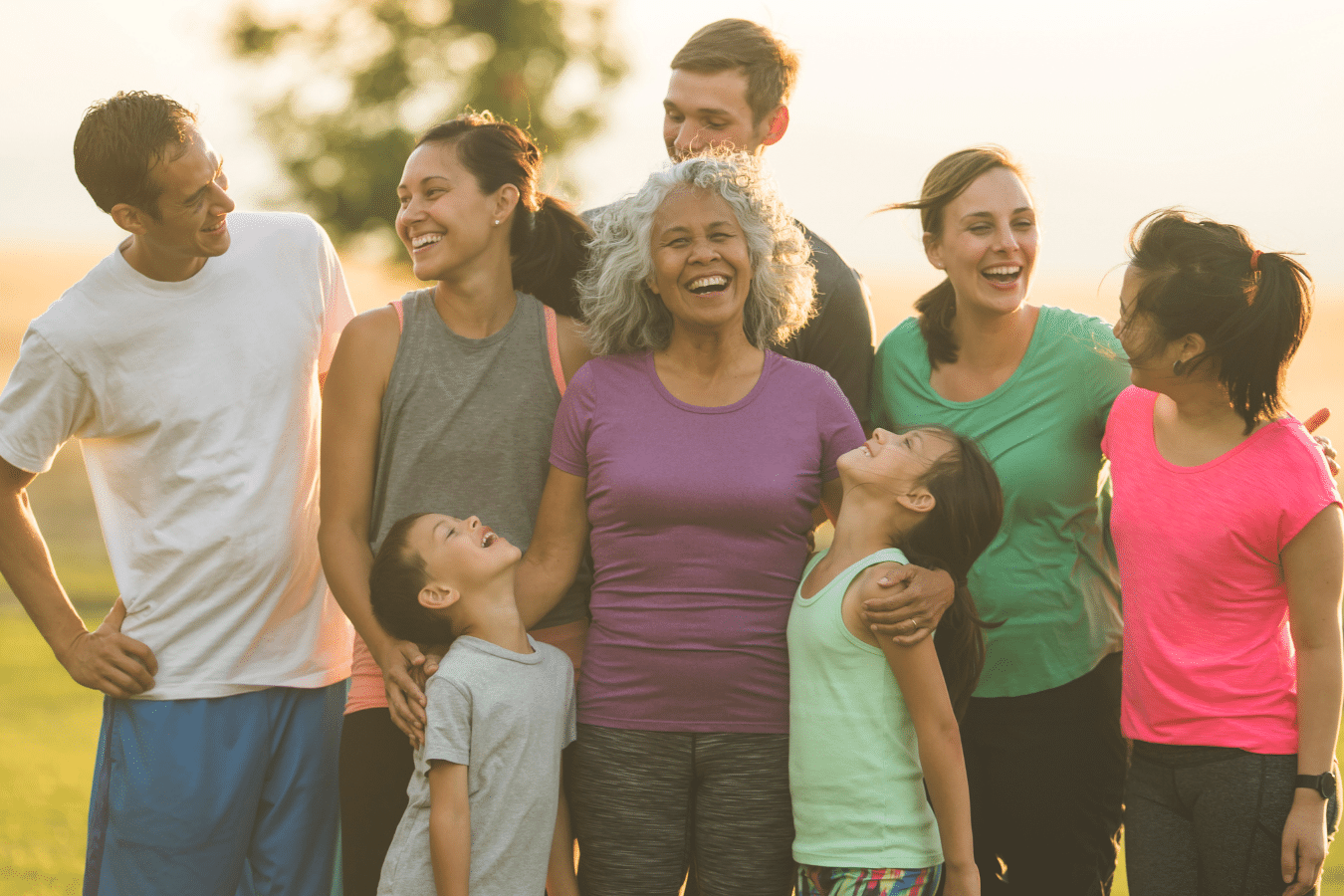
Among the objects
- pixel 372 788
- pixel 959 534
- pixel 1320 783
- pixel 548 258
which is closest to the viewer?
pixel 1320 783

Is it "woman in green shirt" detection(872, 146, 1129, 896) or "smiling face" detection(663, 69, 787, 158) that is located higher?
"smiling face" detection(663, 69, 787, 158)

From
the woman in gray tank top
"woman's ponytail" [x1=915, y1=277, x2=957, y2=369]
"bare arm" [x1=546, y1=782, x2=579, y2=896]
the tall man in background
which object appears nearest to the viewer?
"bare arm" [x1=546, y1=782, x2=579, y2=896]

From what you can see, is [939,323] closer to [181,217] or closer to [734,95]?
[734,95]

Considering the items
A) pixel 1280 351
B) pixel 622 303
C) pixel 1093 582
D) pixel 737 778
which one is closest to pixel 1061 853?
pixel 1093 582

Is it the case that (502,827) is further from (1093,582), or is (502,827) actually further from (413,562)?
(1093,582)

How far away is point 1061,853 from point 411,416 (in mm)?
1990

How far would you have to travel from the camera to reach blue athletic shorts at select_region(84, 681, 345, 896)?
3.02 metres

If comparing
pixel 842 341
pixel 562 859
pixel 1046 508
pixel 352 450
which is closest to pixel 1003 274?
pixel 842 341

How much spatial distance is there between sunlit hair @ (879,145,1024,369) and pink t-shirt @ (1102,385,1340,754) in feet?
2.32

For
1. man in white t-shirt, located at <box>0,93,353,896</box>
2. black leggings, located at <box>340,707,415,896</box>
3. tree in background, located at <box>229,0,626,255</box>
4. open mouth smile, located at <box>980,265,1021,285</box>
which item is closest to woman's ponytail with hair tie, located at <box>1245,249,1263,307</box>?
open mouth smile, located at <box>980,265,1021,285</box>

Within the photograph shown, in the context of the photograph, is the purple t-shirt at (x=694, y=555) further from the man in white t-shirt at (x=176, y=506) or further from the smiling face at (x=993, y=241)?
the man in white t-shirt at (x=176, y=506)

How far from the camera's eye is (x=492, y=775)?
2.65 m

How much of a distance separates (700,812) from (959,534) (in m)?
0.87

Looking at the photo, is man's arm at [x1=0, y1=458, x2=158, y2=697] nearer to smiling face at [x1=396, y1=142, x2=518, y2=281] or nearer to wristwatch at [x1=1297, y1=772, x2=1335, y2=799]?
smiling face at [x1=396, y1=142, x2=518, y2=281]
